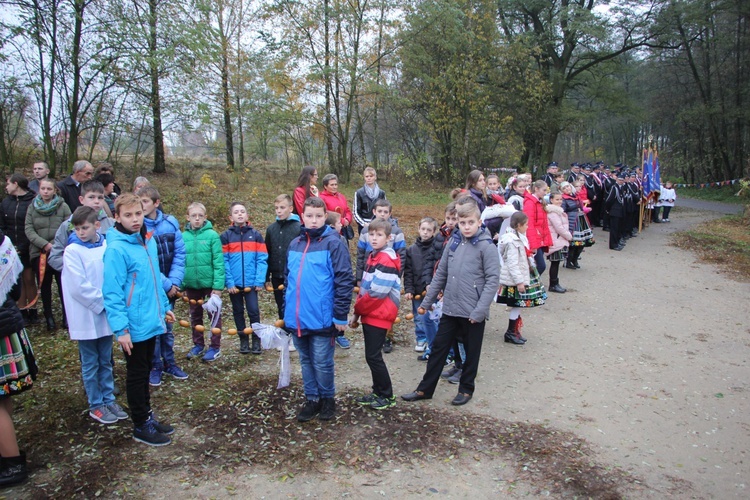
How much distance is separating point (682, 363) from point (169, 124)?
13370 millimetres

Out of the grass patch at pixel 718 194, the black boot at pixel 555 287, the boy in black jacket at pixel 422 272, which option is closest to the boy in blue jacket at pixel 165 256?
the boy in black jacket at pixel 422 272

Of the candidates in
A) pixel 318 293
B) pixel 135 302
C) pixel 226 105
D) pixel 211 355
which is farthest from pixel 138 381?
pixel 226 105

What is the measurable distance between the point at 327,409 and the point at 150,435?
1390mm

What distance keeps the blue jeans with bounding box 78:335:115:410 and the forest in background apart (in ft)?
28.4

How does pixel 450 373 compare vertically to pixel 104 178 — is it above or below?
below

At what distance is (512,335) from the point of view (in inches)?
256

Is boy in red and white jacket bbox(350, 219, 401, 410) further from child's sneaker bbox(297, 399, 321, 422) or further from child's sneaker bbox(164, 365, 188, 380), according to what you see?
child's sneaker bbox(164, 365, 188, 380)

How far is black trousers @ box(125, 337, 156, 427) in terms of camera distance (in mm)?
3908

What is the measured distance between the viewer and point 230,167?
19312 mm

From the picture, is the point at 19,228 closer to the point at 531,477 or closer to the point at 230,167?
the point at 531,477

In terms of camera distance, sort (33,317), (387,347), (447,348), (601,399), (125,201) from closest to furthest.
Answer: (125,201)
(447,348)
(601,399)
(387,347)
(33,317)

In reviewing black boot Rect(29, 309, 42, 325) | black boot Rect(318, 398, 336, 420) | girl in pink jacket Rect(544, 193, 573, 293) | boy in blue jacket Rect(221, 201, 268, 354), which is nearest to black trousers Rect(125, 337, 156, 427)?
black boot Rect(318, 398, 336, 420)

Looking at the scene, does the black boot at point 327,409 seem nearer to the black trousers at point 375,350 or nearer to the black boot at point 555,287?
the black trousers at point 375,350

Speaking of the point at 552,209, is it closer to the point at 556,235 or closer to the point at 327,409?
the point at 556,235
